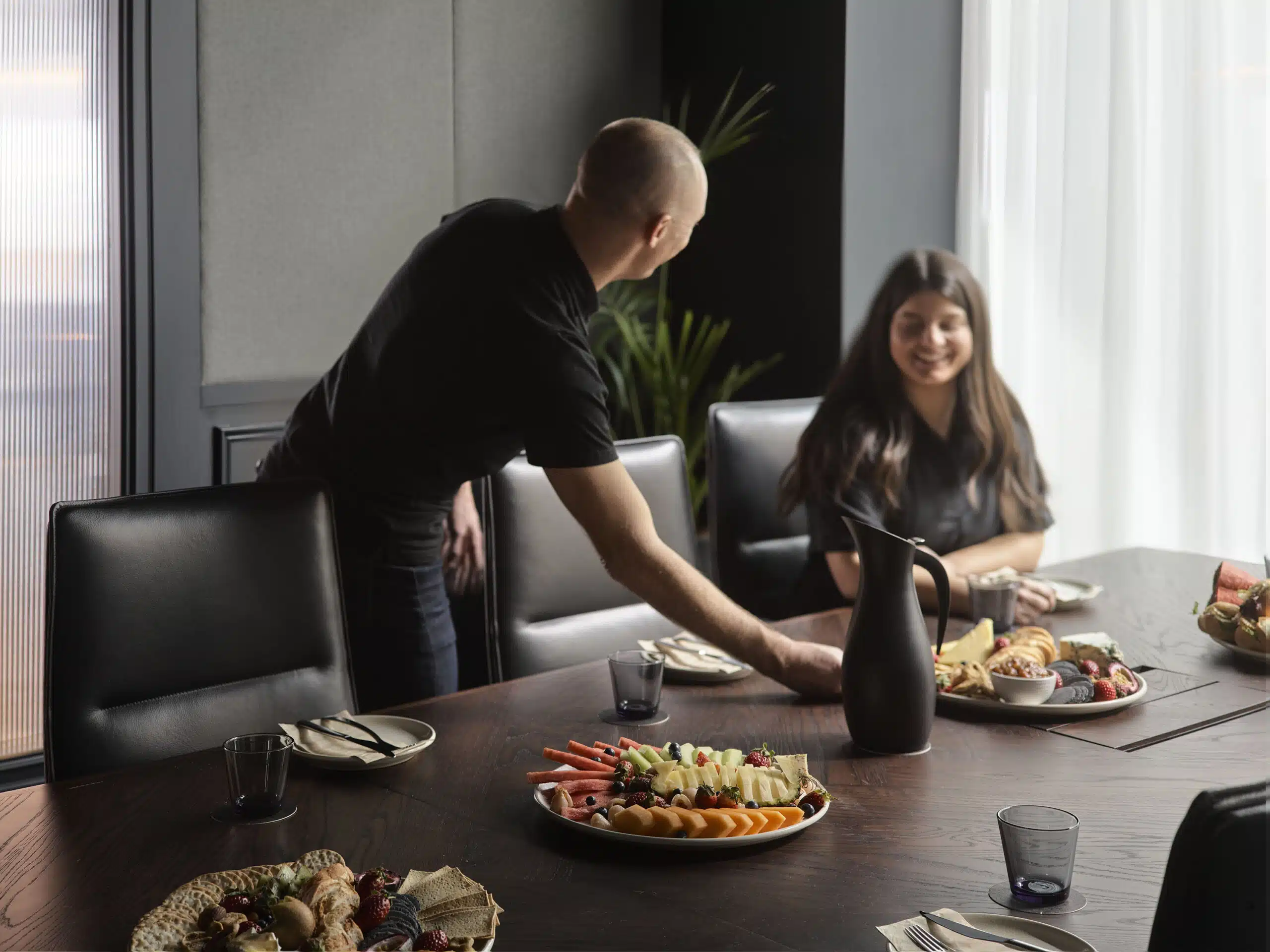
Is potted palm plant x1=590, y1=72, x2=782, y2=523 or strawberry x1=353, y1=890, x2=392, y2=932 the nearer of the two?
strawberry x1=353, y1=890, x2=392, y2=932

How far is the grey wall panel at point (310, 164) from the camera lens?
319cm

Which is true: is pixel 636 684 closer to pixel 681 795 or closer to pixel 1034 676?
pixel 681 795

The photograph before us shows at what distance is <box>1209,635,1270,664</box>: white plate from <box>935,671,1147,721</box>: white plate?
0.32m

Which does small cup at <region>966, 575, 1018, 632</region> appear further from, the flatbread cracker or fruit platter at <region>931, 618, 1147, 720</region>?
the flatbread cracker

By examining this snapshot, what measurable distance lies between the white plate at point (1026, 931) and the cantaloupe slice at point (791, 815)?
0.68 ft

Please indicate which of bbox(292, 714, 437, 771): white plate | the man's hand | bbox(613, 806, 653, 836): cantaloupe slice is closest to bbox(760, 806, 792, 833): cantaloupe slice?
bbox(613, 806, 653, 836): cantaloupe slice

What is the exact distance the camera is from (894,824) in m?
1.26

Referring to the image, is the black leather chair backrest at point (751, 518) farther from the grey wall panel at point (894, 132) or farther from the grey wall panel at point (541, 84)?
the grey wall panel at point (541, 84)

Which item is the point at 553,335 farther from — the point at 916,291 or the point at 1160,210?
the point at 1160,210

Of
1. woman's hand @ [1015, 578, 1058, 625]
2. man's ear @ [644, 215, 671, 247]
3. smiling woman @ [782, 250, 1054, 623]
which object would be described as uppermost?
man's ear @ [644, 215, 671, 247]

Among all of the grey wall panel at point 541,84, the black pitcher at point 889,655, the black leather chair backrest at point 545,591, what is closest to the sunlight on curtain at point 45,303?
the grey wall panel at point 541,84

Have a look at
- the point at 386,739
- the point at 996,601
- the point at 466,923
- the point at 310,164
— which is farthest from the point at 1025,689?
the point at 310,164

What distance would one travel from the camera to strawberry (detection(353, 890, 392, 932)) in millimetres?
981

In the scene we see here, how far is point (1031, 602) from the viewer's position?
215 cm
